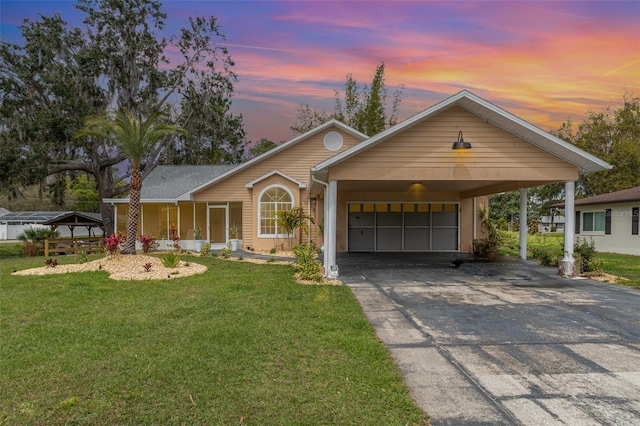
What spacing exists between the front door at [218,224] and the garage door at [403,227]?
572cm

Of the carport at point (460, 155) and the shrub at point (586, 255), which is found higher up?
the carport at point (460, 155)

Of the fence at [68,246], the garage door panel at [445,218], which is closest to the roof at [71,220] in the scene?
the fence at [68,246]

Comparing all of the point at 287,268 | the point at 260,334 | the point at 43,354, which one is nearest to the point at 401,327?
the point at 260,334

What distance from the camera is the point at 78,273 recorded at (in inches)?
357

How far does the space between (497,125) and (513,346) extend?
6.18m

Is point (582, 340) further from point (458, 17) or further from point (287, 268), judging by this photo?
point (458, 17)

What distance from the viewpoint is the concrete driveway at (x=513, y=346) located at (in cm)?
305

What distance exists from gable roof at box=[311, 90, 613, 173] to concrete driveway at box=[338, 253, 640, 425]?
9.64 feet

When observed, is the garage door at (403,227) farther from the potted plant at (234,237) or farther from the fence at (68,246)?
the fence at (68,246)

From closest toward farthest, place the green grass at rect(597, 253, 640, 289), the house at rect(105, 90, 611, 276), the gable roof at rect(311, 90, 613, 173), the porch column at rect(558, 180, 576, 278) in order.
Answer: the gable roof at rect(311, 90, 613, 173) → the green grass at rect(597, 253, 640, 289) → the porch column at rect(558, 180, 576, 278) → the house at rect(105, 90, 611, 276)

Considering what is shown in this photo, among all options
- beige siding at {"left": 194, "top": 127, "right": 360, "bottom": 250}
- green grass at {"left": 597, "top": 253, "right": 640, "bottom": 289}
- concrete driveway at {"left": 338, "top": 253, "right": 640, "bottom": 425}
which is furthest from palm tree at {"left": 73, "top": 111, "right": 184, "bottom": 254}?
green grass at {"left": 597, "top": 253, "right": 640, "bottom": 289}

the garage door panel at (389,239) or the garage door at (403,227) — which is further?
the garage door panel at (389,239)

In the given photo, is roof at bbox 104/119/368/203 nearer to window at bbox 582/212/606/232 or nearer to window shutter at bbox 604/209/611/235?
window shutter at bbox 604/209/611/235

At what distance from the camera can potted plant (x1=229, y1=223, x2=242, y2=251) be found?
628 inches
